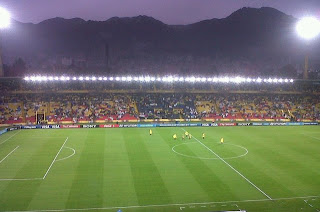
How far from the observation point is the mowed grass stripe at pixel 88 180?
17875 mm

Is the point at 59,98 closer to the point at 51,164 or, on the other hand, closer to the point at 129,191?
the point at 51,164

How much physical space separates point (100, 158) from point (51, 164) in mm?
4218

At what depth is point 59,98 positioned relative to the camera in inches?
2318

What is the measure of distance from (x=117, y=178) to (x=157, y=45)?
515 ft

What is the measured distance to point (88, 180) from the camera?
21469 millimetres

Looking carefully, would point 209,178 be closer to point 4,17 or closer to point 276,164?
point 276,164

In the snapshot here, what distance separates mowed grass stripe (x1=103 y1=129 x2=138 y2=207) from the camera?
18.2 meters

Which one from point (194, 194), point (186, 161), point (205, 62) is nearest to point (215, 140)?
point (186, 161)

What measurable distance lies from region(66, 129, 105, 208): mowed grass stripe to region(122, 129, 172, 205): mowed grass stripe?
2500 millimetres

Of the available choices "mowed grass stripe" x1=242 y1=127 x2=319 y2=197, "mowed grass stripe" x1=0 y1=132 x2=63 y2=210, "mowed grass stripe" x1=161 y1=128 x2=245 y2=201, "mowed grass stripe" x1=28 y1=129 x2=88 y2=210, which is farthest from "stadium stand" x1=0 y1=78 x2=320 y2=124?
"mowed grass stripe" x1=161 y1=128 x2=245 y2=201

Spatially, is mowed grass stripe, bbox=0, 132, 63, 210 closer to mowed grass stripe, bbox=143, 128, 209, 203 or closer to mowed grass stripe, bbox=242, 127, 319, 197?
mowed grass stripe, bbox=143, 128, 209, 203

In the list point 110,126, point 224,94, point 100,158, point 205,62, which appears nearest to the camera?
point 100,158

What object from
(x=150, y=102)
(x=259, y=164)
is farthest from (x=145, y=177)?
(x=150, y=102)

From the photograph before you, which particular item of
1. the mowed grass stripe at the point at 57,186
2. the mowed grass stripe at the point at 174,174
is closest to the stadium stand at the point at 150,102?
the mowed grass stripe at the point at 174,174
